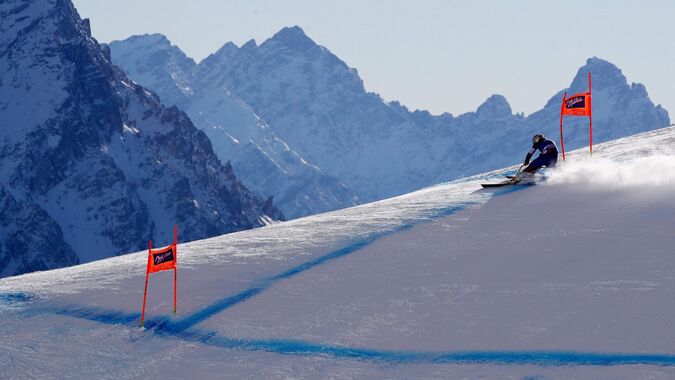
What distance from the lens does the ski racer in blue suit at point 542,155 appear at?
27.8 meters

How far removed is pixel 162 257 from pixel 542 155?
1198 centimetres

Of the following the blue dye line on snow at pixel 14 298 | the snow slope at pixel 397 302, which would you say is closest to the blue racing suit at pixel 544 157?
the snow slope at pixel 397 302

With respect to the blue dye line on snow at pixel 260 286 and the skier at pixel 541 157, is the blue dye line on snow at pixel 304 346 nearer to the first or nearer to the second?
the blue dye line on snow at pixel 260 286

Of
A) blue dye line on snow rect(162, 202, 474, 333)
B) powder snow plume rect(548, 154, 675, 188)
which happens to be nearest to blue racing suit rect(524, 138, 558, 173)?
powder snow plume rect(548, 154, 675, 188)

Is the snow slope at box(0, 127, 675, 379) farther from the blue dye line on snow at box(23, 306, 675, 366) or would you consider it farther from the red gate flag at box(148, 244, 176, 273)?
the red gate flag at box(148, 244, 176, 273)

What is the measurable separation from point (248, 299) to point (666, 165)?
12.5 metres

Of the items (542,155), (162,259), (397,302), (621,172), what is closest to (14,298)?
(162,259)

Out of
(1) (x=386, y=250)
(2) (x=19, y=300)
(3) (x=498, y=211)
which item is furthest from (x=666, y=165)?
(2) (x=19, y=300)

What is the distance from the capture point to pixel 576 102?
2934 centimetres

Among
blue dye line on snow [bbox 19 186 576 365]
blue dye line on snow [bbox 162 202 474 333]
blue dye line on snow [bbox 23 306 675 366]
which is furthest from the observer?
blue dye line on snow [bbox 162 202 474 333]

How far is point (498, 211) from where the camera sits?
79.3 ft

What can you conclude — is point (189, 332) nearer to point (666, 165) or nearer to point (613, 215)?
point (613, 215)

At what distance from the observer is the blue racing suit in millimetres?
27844

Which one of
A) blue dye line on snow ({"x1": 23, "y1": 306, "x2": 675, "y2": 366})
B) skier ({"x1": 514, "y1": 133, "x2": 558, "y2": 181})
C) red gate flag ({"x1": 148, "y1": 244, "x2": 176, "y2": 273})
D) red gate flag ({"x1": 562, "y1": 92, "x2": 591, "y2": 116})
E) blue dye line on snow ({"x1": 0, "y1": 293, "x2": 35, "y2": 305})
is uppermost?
red gate flag ({"x1": 562, "y1": 92, "x2": 591, "y2": 116})
